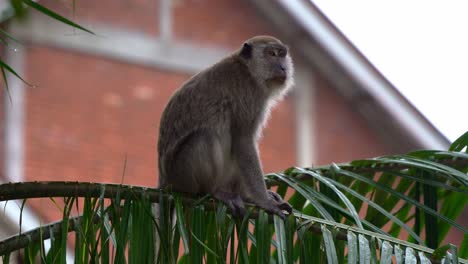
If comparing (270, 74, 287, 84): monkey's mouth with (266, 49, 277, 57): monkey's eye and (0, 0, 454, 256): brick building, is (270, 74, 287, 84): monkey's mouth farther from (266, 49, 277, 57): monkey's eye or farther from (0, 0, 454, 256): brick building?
(0, 0, 454, 256): brick building

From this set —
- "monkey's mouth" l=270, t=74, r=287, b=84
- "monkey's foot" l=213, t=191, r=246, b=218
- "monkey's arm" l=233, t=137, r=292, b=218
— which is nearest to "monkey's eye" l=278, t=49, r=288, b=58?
"monkey's mouth" l=270, t=74, r=287, b=84

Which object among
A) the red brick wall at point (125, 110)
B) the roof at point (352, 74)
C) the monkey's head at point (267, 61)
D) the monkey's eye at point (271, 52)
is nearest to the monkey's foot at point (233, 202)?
the monkey's head at point (267, 61)

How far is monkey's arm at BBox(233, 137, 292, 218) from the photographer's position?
5609mm

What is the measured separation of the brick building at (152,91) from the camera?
15.2 meters

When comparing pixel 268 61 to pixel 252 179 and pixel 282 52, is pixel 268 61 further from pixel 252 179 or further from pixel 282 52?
pixel 252 179

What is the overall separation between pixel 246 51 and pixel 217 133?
0.83 metres

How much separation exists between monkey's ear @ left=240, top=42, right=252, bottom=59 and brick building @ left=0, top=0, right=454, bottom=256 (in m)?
7.54

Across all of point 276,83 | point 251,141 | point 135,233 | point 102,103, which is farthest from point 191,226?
→ point 102,103

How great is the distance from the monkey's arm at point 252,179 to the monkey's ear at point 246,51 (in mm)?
699

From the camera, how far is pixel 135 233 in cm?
458

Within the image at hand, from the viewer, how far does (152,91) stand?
54.7ft

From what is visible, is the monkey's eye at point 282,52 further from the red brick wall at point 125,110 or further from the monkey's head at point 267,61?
the red brick wall at point 125,110

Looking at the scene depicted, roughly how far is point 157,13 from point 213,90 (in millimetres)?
10890

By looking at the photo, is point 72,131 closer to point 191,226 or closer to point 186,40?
point 186,40
